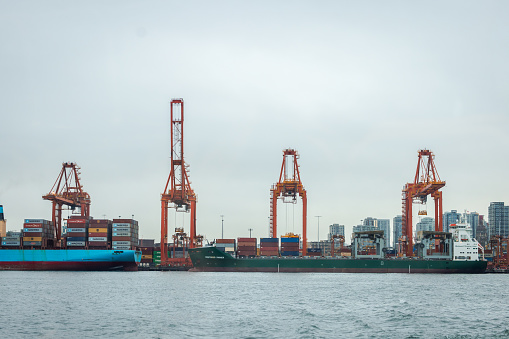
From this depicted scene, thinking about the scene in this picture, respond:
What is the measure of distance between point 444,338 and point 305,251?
80678 millimetres

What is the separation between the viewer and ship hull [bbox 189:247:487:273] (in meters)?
108

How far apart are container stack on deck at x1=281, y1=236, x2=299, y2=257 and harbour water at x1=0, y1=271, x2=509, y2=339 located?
52.6m

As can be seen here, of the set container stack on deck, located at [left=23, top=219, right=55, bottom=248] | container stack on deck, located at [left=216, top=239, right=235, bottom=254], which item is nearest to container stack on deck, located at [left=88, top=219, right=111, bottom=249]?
container stack on deck, located at [left=23, top=219, right=55, bottom=248]

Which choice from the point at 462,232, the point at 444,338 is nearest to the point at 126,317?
the point at 444,338

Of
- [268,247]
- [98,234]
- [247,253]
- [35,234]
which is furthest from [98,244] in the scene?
[268,247]

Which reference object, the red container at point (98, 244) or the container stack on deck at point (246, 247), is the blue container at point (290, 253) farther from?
the red container at point (98, 244)

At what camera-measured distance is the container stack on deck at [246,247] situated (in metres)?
116

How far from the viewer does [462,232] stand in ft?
368

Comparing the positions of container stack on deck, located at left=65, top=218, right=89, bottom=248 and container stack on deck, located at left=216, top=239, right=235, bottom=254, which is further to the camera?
container stack on deck, located at left=216, top=239, right=235, bottom=254

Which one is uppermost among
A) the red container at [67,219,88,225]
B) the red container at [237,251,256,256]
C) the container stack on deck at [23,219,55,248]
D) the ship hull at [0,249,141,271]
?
the red container at [67,219,88,225]

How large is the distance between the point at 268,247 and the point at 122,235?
1107 inches

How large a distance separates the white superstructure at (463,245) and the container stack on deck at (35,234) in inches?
3016

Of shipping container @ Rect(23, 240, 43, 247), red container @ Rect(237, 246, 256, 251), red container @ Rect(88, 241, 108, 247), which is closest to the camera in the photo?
shipping container @ Rect(23, 240, 43, 247)

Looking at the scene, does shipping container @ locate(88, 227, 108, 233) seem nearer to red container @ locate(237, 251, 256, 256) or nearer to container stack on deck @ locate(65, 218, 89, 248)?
container stack on deck @ locate(65, 218, 89, 248)
